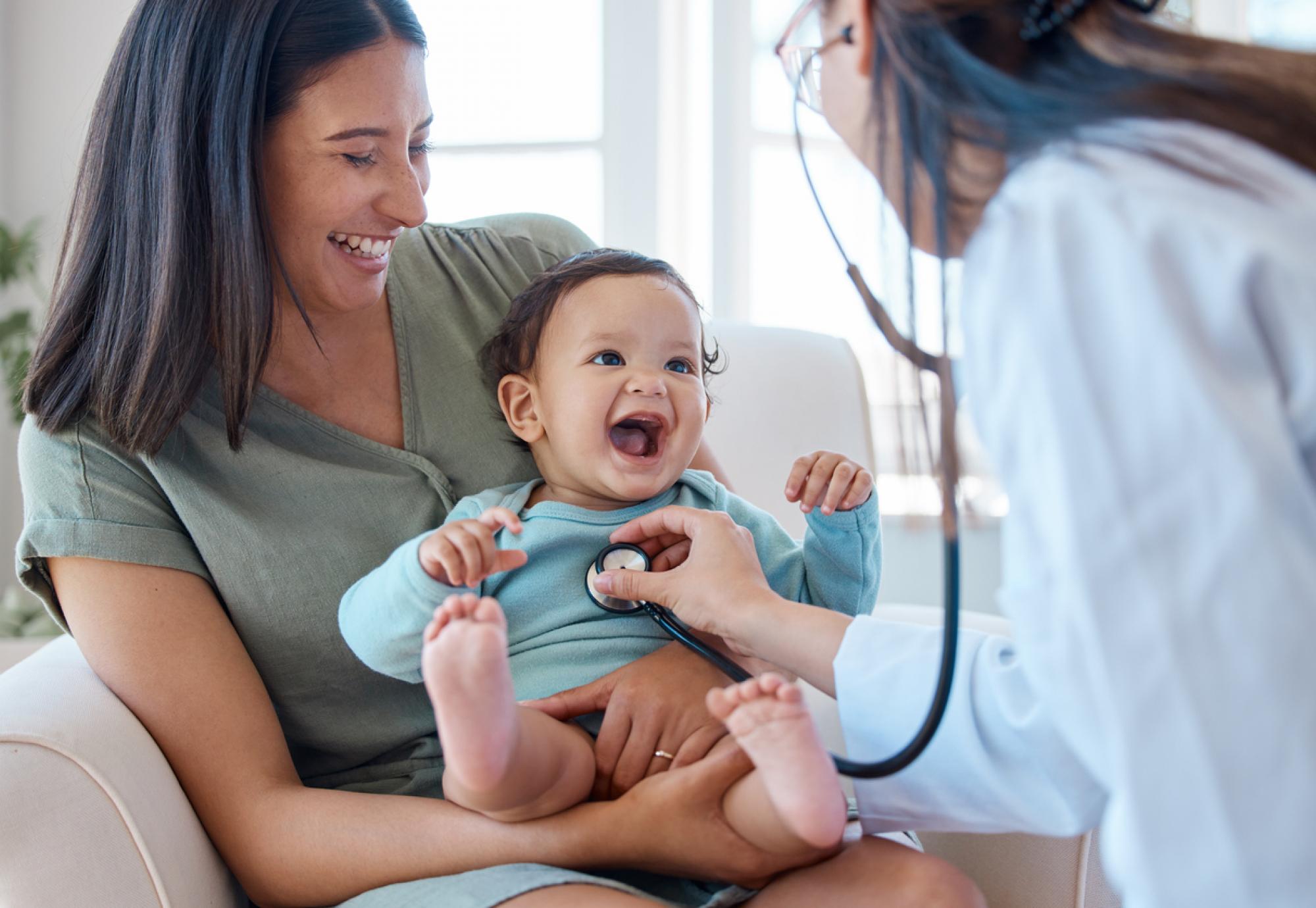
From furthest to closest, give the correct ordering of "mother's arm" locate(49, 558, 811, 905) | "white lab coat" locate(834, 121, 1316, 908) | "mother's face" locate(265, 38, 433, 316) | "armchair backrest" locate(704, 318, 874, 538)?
"armchair backrest" locate(704, 318, 874, 538) < "mother's face" locate(265, 38, 433, 316) < "mother's arm" locate(49, 558, 811, 905) < "white lab coat" locate(834, 121, 1316, 908)

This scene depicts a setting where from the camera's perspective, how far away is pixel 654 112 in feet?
10.1

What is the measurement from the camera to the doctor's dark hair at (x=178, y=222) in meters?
1.18

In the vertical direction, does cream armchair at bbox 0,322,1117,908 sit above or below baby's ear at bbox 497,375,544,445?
below

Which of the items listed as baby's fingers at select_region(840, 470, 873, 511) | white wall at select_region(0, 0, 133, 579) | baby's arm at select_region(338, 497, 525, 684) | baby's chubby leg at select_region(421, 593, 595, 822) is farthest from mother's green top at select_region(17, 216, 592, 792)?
white wall at select_region(0, 0, 133, 579)

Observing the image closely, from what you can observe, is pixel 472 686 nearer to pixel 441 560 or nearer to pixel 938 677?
pixel 441 560

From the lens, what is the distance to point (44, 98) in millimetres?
3021

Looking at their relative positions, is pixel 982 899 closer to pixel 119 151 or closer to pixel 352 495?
pixel 352 495

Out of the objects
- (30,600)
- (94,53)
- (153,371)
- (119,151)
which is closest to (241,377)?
(153,371)

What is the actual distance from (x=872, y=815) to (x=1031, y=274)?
0.62 m

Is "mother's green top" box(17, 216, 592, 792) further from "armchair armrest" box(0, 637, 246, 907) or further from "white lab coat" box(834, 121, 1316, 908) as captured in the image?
"white lab coat" box(834, 121, 1316, 908)

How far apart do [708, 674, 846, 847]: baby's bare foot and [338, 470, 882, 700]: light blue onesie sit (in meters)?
0.33

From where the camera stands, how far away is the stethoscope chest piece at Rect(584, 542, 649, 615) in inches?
48.6

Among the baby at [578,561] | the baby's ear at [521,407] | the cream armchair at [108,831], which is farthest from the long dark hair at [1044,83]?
the cream armchair at [108,831]

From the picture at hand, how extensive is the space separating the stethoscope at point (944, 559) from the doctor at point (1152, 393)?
78 millimetres
